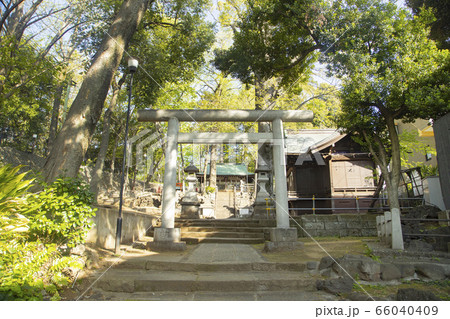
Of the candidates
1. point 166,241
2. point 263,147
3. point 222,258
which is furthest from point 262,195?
point 222,258

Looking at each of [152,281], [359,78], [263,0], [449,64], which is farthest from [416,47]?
[152,281]

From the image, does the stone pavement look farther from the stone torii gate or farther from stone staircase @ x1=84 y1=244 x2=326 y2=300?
the stone torii gate

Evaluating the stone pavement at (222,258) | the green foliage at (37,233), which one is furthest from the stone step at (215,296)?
the stone pavement at (222,258)

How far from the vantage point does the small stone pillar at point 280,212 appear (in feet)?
24.6

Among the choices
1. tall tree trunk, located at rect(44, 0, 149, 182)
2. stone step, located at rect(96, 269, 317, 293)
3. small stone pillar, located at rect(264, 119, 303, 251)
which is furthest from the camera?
small stone pillar, located at rect(264, 119, 303, 251)

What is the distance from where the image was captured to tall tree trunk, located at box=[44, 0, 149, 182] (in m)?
5.57

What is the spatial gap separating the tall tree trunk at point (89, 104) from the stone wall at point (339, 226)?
27.1 ft

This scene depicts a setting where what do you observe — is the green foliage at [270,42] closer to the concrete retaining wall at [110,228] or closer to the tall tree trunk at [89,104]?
the tall tree trunk at [89,104]

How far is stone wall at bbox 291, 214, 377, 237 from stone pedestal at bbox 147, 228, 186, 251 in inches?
206

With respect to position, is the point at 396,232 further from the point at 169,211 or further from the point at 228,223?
the point at 228,223

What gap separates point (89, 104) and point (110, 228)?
3320 mm

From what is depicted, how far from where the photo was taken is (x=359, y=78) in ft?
29.2

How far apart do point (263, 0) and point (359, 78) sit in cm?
590

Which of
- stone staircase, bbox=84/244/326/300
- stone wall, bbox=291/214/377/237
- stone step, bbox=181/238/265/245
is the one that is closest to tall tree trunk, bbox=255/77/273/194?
stone wall, bbox=291/214/377/237
